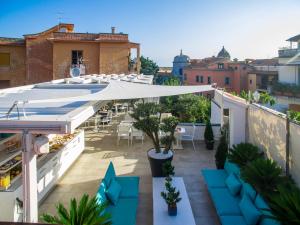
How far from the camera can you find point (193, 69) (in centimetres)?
6228

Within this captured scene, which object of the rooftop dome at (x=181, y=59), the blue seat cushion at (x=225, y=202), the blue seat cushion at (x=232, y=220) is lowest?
the blue seat cushion at (x=232, y=220)

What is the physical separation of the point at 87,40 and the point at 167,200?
2561 centimetres

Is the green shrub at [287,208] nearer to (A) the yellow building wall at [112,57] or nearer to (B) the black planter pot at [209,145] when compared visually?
(B) the black planter pot at [209,145]

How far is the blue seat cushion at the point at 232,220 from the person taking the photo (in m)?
6.96

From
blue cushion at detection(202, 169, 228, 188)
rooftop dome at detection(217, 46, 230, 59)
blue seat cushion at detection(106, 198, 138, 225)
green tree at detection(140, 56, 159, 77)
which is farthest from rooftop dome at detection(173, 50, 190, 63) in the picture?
blue seat cushion at detection(106, 198, 138, 225)

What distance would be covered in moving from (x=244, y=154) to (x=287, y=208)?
440cm

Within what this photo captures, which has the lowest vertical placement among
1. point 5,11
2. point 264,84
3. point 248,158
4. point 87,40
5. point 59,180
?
point 59,180

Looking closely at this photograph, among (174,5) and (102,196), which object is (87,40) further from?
(102,196)

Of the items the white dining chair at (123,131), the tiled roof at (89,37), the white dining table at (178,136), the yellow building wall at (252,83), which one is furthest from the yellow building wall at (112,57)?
the yellow building wall at (252,83)

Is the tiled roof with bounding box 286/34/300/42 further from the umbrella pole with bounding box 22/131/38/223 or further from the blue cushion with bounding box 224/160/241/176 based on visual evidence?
the umbrella pole with bounding box 22/131/38/223

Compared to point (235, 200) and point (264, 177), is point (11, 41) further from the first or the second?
point (264, 177)

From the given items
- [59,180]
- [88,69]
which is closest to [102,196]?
[59,180]

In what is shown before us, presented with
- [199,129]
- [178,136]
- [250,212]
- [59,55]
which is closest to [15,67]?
[59,55]

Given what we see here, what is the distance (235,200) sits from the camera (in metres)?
8.10
